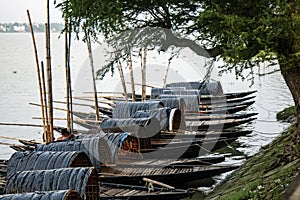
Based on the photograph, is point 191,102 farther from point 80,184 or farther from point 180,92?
point 80,184

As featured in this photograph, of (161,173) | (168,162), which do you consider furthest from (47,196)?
(168,162)

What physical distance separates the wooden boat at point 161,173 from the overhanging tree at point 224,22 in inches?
137

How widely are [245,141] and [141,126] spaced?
6.14m

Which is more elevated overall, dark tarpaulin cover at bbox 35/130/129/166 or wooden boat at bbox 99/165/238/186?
dark tarpaulin cover at bbox 35/130/129/166

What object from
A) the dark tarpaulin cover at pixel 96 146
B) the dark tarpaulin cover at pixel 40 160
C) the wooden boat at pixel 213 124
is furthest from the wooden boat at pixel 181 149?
the dark tarpaulin cover at pixel 40 160

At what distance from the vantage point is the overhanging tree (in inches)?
265

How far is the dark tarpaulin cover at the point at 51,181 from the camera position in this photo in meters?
7.97

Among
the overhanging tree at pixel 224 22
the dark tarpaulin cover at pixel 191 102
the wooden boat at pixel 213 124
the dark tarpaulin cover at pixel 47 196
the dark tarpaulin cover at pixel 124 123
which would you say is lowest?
the wooden boat at pixel 213 124

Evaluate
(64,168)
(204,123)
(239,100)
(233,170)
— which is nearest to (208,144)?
(233,170)

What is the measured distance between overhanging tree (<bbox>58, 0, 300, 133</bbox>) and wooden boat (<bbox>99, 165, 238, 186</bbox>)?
349 centimetres

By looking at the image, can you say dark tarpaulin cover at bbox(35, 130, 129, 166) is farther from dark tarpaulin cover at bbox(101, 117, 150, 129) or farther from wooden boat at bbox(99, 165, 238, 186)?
dark tarpaulin cover at bbox(101, 117, 150, 129)

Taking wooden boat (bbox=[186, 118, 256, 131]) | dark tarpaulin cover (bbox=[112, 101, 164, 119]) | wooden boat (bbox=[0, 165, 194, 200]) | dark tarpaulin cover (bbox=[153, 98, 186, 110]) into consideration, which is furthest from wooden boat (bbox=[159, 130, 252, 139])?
wooden boat (bbox=[0, 165, 194, 200])

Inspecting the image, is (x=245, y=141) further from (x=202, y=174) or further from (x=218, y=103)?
(x=202, y=174)

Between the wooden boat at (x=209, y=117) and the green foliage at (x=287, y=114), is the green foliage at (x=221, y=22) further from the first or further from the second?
the green foliage at (x=287, y=114)
